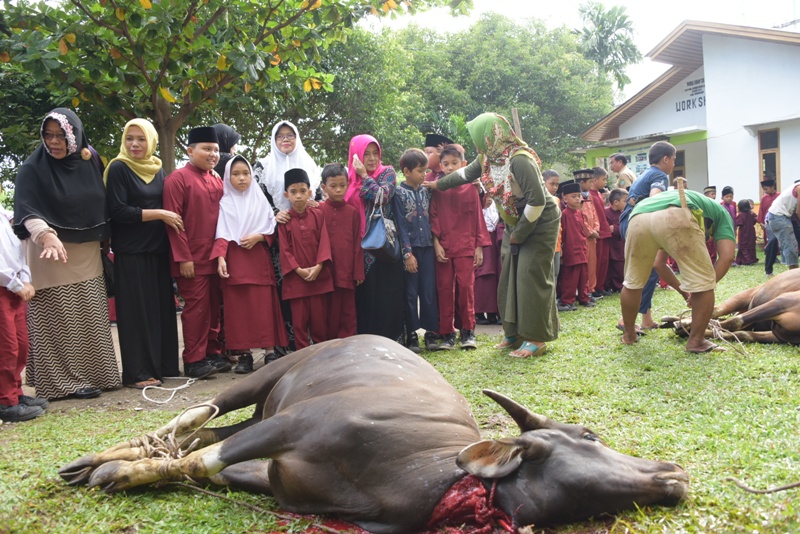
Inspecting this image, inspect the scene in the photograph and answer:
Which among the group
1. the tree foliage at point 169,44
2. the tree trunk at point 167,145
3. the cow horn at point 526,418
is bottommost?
the cow horn at point 526,418

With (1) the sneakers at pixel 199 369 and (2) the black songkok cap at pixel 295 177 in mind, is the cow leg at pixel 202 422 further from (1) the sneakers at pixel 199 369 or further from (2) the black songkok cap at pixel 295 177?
(2) the black songkok cap at pixel 295 177

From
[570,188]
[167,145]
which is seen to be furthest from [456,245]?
[167,145]

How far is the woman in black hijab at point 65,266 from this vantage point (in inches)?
193

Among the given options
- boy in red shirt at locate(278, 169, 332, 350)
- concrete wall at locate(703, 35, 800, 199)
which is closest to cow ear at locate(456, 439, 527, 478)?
boy in red shirt at locate(278, 169, 332, 350)

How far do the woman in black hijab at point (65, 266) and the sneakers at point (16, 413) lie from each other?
0.52 m

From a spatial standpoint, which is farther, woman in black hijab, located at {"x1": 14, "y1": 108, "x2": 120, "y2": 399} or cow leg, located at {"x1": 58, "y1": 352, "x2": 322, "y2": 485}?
woman in black hijab, located at {"x1": 14, "y1": 108, "x2": 120, "y2": 399}

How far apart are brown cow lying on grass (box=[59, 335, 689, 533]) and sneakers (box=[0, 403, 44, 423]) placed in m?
1.63

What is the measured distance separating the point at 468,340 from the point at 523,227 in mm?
1412

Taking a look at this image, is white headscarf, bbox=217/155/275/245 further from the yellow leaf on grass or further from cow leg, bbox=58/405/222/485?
cow leg, bbox=58/405/222/485

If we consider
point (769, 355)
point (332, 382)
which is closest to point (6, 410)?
point (332, 382)

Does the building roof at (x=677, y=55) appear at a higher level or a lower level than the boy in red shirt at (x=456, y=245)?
higher

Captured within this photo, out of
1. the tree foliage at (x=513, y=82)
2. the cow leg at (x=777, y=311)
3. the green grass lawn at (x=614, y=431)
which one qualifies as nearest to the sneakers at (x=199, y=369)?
the green grass lawn at (x=614, y=431)

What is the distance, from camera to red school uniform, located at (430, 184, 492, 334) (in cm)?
638

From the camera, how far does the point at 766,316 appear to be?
5629mm
